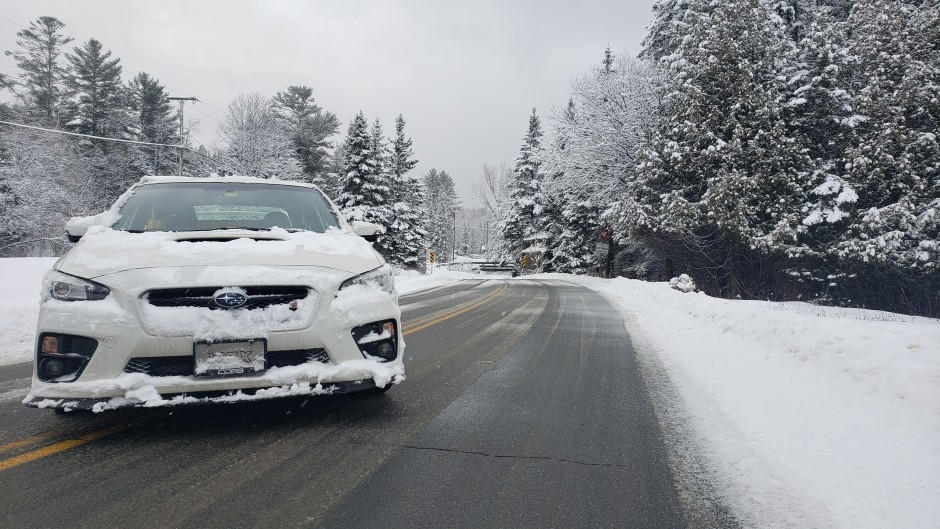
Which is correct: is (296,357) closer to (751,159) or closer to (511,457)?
(511,457)

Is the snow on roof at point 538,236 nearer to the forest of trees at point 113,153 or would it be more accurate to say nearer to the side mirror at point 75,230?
the forest of trees at point 113,153

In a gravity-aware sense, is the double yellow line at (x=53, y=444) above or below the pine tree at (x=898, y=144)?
below

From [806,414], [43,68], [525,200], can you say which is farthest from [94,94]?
[806,414]

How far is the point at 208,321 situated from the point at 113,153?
45.5 metres

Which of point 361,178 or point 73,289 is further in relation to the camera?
point 361,178

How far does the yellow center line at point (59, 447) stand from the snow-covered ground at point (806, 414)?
2.81 m

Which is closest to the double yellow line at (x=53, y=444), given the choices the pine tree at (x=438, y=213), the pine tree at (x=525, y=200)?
the pine tree at (x=525, y=200)

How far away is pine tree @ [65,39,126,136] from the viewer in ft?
131

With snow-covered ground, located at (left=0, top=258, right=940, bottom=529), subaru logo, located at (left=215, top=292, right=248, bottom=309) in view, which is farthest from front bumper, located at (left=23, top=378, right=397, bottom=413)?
snow-covered ground, located at (left=0, top=258, right=940, bottom=529)

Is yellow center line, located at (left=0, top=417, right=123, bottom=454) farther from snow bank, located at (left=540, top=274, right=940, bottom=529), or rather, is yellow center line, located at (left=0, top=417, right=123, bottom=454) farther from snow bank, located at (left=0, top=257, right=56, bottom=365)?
snow bank, located at (left=540, top=274, right=940, bottom=529)

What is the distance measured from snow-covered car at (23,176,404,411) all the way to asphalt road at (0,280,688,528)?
33 cm

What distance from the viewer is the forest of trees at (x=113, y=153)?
3002cm

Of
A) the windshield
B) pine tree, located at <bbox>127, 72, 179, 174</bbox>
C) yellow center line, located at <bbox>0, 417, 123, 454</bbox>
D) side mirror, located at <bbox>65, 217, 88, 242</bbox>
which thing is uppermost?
pine tree, located at <bbox>127, 72, 179, 174</bbox>

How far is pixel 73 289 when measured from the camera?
8.71ft
